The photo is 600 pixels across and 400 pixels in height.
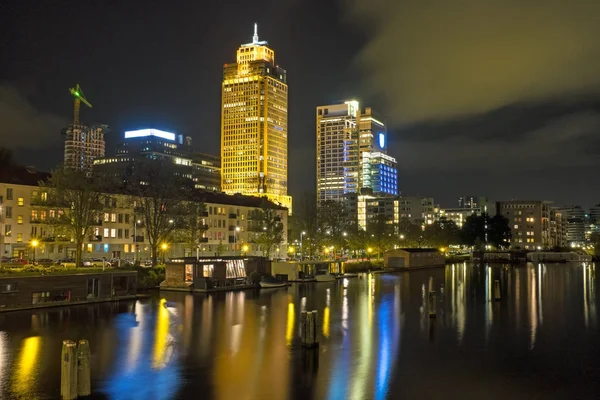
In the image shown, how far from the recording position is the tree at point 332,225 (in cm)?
11694

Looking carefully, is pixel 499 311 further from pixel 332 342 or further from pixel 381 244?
pixel 381 244

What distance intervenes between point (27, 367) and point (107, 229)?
7526 cm

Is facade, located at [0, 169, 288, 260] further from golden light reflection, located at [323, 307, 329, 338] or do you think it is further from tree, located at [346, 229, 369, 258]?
golden light reflection, located at [323, 307, 329, 338]

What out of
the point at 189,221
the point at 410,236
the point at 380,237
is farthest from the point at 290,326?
the point at 410,236

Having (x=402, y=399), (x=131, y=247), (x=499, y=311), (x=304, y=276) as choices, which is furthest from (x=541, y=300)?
(x=131, y=247)

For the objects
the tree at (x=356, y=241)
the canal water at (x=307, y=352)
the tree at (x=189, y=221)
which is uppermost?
the tree at (x=189, y=221)

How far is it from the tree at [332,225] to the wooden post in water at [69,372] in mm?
93660

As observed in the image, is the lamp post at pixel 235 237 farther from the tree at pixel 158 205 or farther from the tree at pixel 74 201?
the tree at pixel 74 201

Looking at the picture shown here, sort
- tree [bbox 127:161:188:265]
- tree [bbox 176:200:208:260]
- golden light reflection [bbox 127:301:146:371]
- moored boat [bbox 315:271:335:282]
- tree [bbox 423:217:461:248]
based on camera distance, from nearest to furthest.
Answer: golden light reflection [bbox 127:301:146:371], tree [bbox 127:161:188:265], tree [bbox 176:200:208:260], moored boat [bbox 315:271:335:282], tree [bbox 423:217:461:248]

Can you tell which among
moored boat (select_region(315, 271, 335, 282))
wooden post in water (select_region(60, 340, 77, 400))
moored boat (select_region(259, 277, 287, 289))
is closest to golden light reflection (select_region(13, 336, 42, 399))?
wooden post in water (select_region(60, 340, 77, 400))

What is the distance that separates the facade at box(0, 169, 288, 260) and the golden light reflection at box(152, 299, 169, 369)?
30.4 m

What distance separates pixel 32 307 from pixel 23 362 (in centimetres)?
2006

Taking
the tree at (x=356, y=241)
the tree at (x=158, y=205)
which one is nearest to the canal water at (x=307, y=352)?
the tree at (x=158, y=205)

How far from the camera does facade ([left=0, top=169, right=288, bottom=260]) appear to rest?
84562mm
